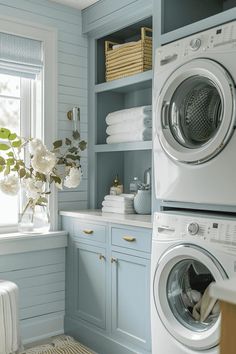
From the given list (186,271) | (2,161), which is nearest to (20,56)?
(2,161)

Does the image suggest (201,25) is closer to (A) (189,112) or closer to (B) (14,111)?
(A) (189,112)

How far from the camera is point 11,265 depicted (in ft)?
9.89

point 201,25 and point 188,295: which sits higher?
point 201,25

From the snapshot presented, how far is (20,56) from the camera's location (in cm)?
313

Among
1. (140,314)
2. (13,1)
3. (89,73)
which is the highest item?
(13,1)

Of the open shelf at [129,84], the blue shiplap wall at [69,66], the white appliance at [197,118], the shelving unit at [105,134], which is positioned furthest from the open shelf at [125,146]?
the white appliance at [197,118]

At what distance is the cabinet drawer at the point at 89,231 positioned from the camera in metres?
2.91

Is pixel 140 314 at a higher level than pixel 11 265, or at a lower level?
lower

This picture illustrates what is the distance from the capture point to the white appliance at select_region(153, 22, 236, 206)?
1.95 metres

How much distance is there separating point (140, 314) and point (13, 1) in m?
2.40

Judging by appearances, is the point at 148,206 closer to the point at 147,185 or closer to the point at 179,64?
the point at 147,185

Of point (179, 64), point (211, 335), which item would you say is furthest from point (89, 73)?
point (211, 335)

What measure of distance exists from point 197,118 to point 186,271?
82 centimetres

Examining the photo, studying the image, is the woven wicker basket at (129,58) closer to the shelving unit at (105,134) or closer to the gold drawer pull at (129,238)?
the shelving unit at (105,134)
